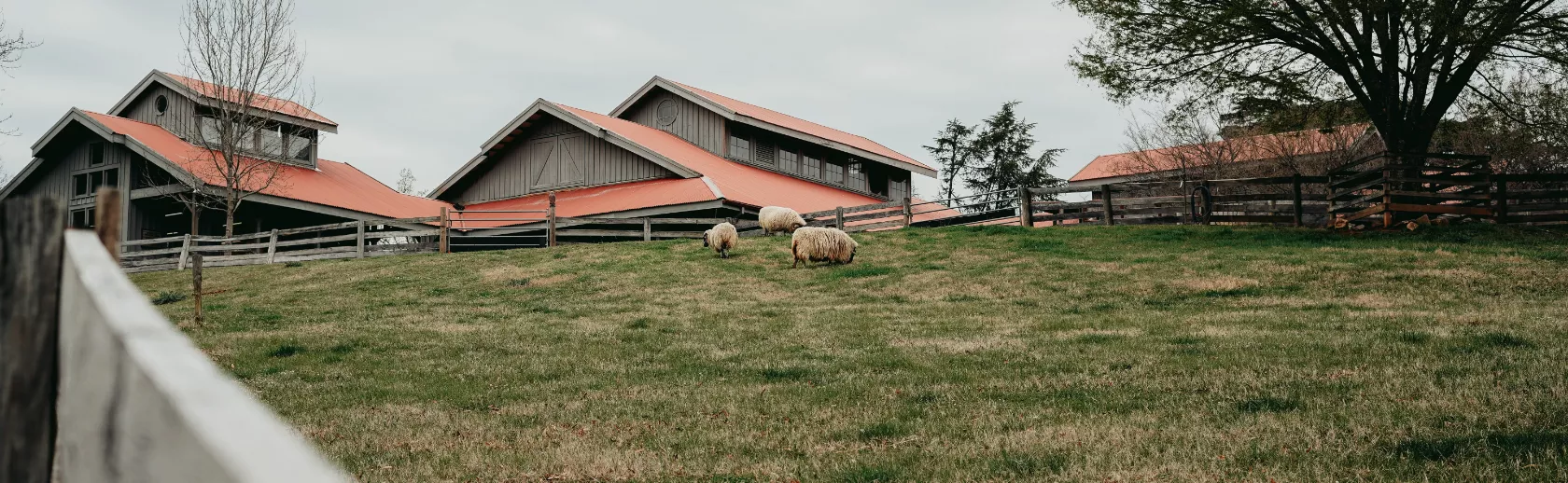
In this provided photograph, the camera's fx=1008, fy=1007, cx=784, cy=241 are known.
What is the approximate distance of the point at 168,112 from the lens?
112 feet

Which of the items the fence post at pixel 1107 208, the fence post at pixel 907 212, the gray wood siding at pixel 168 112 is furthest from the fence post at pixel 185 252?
the fence post at pixel 1107 208

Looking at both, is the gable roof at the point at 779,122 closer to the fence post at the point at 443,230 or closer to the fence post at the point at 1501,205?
the fence post at the point at 443,230

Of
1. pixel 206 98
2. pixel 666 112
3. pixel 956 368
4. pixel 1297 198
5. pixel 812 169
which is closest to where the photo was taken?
pixel 956 368

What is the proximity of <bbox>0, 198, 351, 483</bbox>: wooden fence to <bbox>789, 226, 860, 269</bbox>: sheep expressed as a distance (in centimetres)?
1883

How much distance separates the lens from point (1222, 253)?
19.2 meters

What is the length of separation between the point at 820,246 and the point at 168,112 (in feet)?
85.0

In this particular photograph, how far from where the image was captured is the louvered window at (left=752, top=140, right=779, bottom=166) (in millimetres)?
37594

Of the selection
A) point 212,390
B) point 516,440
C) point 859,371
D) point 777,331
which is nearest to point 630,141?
point 777,331

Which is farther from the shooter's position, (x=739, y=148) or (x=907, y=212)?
(x=739, y=148)

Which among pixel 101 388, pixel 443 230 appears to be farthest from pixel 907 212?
pixel 101 388

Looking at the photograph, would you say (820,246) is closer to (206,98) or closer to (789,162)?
(789,162)

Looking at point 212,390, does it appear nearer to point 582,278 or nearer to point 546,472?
point 546,472

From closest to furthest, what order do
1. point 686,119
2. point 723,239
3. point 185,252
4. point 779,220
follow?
point 723,239
point 779,220
point 185,252
point 686,119

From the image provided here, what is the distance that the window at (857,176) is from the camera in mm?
41094
